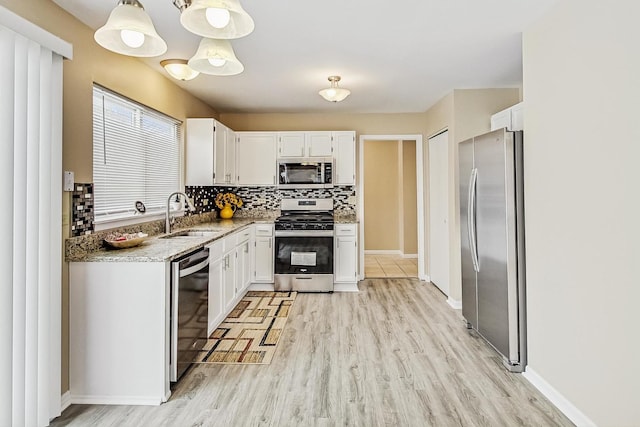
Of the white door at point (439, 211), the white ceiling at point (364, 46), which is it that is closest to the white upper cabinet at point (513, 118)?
the white ceiling at point (364, 46)

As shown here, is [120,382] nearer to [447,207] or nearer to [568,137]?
[568,137]

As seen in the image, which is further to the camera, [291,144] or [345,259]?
[291,144]

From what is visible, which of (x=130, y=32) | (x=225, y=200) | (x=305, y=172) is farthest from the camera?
(x=225, y=200)

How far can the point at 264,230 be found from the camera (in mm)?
4914

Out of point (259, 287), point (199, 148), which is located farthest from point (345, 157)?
point (259, 287)

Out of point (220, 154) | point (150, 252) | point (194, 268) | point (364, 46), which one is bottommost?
point (194, 268)

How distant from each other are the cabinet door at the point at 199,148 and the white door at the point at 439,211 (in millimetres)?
2772

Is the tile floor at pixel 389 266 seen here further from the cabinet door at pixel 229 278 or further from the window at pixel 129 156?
the window at pixel 129 156

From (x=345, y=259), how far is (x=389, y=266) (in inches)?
74.7

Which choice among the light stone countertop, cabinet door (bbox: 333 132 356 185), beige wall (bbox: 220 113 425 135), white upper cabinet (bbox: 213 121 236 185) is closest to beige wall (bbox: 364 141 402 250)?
beige wall (bbox: 220 113 425 135)

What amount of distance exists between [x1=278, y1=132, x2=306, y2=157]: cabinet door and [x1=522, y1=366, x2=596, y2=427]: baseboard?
3634mm

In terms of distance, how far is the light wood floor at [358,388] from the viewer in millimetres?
2148

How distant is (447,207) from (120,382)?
145 inches

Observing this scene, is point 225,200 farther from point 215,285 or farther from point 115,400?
point 115,400
